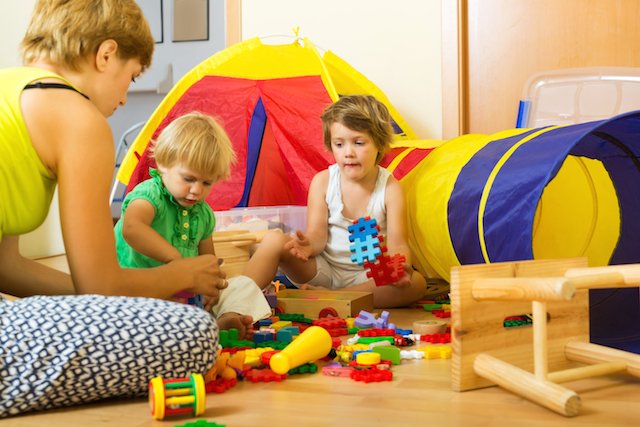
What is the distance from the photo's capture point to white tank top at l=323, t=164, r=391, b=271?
1952 mm

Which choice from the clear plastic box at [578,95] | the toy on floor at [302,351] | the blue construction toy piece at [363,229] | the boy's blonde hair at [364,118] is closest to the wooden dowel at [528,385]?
the toy on floor at [302,351]

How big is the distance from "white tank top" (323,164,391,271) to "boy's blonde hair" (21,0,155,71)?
3.05 feet

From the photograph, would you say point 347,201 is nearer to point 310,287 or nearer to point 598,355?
point 310,287

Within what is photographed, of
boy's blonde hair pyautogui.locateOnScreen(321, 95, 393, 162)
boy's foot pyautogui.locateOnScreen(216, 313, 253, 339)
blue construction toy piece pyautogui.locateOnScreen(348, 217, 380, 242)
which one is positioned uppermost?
boy's blonde hair pyautogui.locateOnScreen(321, 95, 393, 162)

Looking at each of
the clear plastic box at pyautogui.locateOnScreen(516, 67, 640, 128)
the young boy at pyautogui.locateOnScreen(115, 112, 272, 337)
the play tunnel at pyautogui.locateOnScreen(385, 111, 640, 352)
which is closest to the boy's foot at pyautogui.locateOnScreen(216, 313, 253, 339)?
the young boy at pyautogui.locateOnScreen(115, 112, 272, 337)

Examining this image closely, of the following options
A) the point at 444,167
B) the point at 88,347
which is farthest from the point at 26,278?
the point at 444,167

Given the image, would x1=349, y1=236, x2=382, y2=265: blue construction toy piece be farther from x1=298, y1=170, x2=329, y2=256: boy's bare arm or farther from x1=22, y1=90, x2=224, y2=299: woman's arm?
x1=22, y1=90, x2=224, y2=299: woman's arm

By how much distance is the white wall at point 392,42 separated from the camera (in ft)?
9.07

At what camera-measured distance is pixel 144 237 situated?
1.43 meters

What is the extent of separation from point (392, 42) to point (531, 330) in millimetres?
1860

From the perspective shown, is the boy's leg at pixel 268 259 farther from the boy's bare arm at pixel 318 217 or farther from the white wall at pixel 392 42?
the white wall at pixel 392 42

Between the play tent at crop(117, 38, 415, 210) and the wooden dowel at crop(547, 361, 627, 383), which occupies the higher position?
the play tent at crop(117, 38, 415, 210)

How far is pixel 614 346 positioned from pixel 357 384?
19.6 inches

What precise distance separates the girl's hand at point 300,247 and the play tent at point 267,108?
1.62 ft
